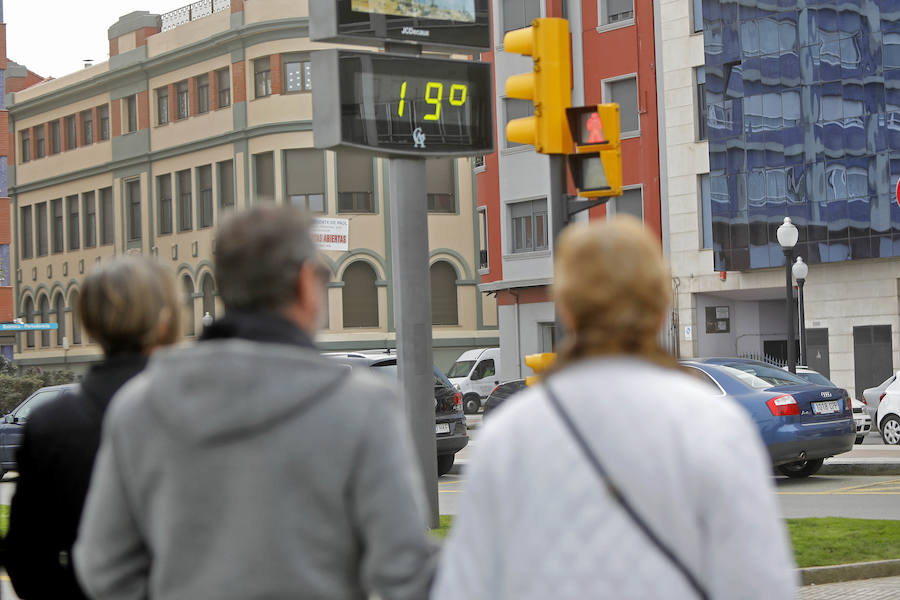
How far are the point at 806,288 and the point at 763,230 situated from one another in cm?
202

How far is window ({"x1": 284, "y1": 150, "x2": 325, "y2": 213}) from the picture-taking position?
175 ft

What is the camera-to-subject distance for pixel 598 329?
8.89 ft

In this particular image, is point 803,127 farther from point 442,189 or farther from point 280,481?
point 280,481

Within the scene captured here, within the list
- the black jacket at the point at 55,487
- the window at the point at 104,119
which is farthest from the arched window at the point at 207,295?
the black jacket at the point at 55,487

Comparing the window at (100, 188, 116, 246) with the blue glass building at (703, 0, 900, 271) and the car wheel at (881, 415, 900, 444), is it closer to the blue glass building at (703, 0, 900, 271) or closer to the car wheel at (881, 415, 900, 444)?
the blue glass building at (703, 0, 900, 271)

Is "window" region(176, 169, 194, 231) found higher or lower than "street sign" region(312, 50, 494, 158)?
higher

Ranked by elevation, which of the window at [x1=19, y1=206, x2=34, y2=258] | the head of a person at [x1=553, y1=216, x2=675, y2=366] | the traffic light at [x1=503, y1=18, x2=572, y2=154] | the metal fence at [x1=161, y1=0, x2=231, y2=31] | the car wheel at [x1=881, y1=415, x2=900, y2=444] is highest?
the metal fence at [x1=161, y1=0, x2=231, y2=31]

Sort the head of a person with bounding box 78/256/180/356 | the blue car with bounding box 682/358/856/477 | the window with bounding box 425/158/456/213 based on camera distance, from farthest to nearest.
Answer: the window with bounding box 425/158/456/213
the blue car with bounding box 682/358/856/477
the head of a person with bounding box 78/256/180/356

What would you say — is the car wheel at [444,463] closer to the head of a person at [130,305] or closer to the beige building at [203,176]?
the head of a person at [130,305]

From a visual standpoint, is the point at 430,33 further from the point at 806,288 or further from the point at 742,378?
the point at 806,288

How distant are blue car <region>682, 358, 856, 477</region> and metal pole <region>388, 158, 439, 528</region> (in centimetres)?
586

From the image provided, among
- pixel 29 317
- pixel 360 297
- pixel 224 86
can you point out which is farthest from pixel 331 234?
pixel 29 317

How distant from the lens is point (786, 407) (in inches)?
627

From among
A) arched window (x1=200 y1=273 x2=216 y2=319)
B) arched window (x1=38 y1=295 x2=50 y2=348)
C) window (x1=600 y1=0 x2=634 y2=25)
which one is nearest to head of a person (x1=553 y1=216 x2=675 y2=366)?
window (x1=600 y1=0 x2=634 y2=25)
